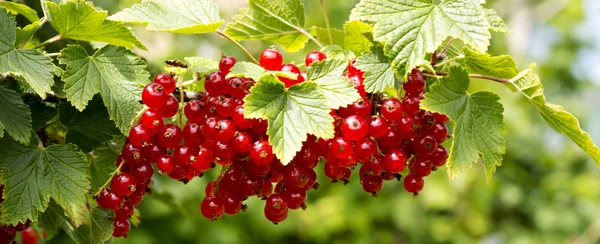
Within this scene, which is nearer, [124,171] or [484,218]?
[124,171]

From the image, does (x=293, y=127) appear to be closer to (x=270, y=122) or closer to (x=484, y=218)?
(x=270, y=122)

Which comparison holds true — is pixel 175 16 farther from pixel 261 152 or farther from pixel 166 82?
pixel 261 152

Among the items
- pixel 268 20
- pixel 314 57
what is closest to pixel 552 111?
pixel 314 57

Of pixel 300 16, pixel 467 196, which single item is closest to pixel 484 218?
pixel 467 196

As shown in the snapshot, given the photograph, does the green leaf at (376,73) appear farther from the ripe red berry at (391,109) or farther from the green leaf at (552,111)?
the green leaf at (552,111)

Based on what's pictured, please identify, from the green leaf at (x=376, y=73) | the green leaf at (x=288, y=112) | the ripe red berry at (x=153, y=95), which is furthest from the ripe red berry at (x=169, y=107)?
the green leaf at (x=376, y=73)

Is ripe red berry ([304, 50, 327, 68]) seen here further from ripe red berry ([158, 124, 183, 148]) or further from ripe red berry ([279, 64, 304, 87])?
ripe red berry ([158, 124, 183, 148])
